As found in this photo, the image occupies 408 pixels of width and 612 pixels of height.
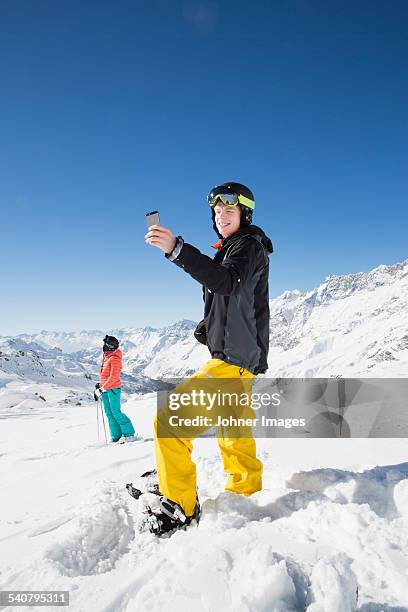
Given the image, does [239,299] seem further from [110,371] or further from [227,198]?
[110,371]

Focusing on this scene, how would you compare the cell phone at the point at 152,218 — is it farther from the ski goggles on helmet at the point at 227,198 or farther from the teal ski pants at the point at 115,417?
the teal ski pants at the point at 115,417

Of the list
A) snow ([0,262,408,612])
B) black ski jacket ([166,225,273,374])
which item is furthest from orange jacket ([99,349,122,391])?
black ski jacket ([166,225,273,374])

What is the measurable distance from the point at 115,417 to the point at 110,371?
3.51 feet

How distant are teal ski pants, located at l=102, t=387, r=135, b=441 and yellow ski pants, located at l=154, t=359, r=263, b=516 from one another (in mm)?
5048

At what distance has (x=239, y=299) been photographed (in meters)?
3.01

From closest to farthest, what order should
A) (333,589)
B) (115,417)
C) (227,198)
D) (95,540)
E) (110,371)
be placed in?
(333,589) < (95,540) < (227,198) < (115,417) < (110,371)

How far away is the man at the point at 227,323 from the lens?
2.56 m

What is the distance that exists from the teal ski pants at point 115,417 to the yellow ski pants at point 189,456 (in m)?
5.05

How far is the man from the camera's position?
256cm

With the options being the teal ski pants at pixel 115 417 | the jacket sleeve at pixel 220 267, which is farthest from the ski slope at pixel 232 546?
the teal ski pants at pixel 115 417

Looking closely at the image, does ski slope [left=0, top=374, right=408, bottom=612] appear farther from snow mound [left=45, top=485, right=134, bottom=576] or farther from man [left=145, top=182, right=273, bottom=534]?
man [left=145, top=182, right=273, bottom=534]

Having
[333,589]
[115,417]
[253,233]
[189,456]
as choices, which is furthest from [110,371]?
[333,589]

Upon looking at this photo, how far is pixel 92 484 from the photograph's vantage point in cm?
391

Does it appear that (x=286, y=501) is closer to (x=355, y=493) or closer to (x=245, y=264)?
(x=355, y=493)
